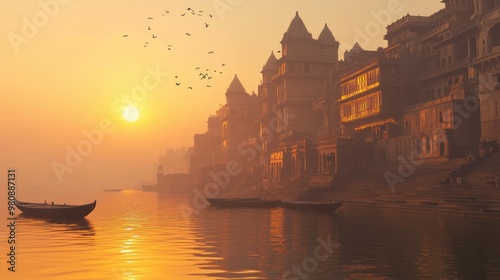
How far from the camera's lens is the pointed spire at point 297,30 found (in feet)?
297

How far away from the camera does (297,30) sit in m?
90.8

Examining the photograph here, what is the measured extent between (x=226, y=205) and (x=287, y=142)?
22.6 meters

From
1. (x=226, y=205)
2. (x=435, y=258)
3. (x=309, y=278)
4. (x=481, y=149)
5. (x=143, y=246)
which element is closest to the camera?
(x=309, y=278)

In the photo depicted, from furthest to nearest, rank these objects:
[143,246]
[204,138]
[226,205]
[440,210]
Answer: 1. [204,138]
2. [226,205]
3. [440,210]
4. [143,246]

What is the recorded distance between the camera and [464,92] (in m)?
53.9

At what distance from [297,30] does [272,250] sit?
70817 millimetres

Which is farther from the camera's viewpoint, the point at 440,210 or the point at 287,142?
the point at 287,142

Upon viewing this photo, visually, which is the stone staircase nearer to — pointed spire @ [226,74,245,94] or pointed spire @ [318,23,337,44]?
pointed spire @ [318,23,337,44]

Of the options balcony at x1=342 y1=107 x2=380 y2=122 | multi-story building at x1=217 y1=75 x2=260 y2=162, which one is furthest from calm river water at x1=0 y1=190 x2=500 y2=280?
multi-story building at x1=217 y1=75 x2=260 y2=162

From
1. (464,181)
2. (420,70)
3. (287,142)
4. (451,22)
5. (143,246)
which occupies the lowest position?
(143,246)

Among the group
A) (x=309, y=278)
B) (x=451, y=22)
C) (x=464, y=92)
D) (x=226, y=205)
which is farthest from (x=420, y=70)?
(x=309, y=278)

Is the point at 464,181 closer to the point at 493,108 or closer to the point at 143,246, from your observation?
the point at 493,108

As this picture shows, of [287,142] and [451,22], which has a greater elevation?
[451,22]

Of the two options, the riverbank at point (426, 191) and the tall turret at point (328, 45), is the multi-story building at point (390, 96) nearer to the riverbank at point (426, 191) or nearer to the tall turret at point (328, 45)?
the tall turret at point (328, 45)
